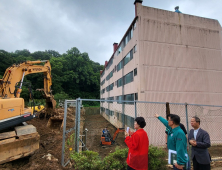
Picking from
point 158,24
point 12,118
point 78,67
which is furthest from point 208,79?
point 78,67

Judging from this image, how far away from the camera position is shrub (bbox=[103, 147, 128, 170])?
137 inches

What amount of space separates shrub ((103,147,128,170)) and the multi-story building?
744 centimetres

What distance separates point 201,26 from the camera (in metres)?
13.0

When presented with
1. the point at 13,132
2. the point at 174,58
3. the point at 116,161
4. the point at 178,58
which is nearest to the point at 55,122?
the point at 13,132

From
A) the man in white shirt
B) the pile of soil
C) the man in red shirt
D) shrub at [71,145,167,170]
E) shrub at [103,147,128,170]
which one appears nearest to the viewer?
the man in red shirt

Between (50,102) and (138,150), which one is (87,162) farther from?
(50,102)

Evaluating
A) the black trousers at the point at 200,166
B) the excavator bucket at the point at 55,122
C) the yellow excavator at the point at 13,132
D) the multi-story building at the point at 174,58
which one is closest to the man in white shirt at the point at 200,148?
the black trousers at the point at 200,166

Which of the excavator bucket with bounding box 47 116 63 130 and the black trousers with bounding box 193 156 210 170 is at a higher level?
the black trousers with bounding box 193 156 210 170

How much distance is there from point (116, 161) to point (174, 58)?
35.8 feet

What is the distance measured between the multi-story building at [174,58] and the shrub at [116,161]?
24.4 ft

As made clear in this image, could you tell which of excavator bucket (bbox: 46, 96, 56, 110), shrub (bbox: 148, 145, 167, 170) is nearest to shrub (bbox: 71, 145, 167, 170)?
shrub (bbox: 148, 145, 167, 170)

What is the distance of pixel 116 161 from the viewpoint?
3566mm

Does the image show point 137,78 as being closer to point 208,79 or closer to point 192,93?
point 192,93

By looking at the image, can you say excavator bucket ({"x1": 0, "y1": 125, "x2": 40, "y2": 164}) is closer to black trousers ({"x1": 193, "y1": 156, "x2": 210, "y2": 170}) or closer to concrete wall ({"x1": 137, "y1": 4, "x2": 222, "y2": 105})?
black trousers ({"x1": 193, "y1": 156, "x2": 210, "y2": 170})
